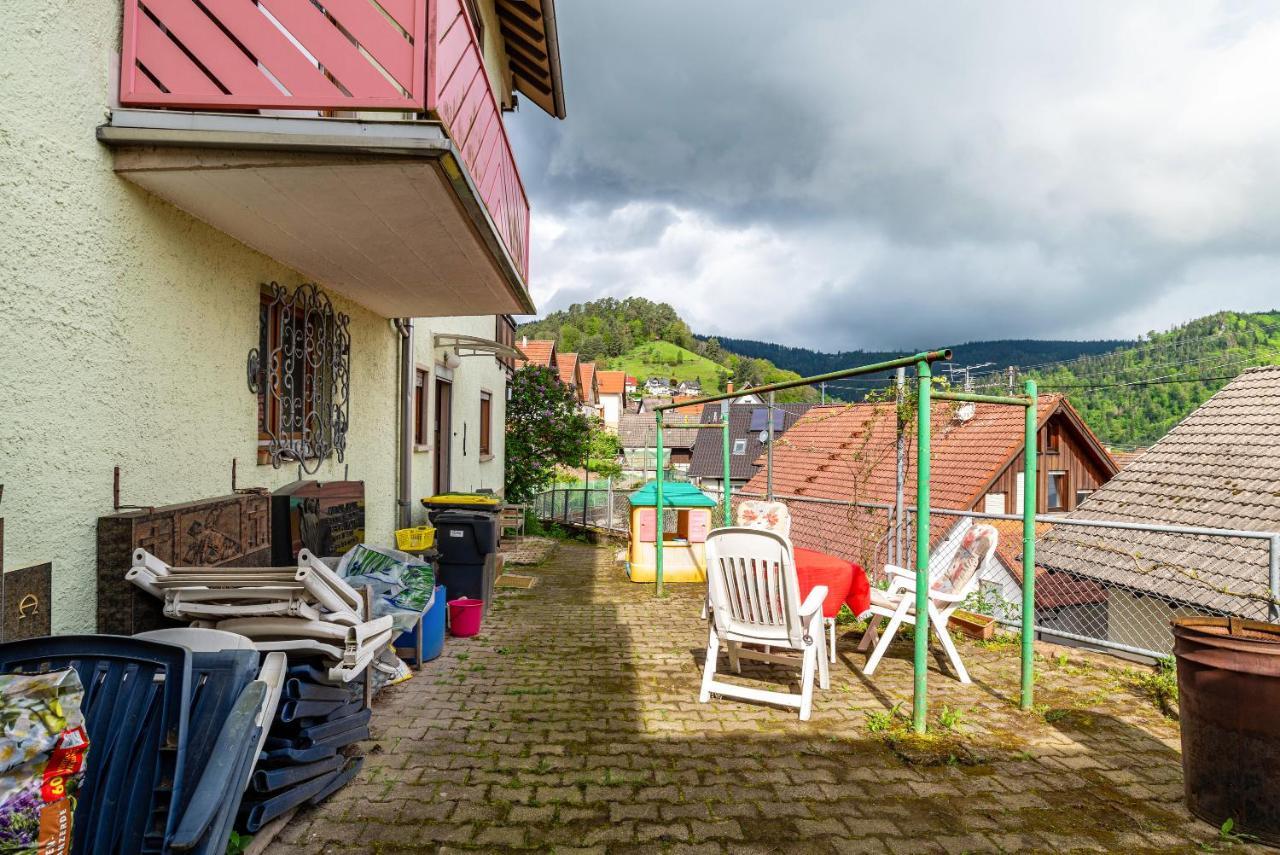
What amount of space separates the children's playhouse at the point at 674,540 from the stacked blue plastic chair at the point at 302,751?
6146 millimetres

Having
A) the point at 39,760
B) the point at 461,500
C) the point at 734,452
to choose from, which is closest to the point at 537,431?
the point at 461,500

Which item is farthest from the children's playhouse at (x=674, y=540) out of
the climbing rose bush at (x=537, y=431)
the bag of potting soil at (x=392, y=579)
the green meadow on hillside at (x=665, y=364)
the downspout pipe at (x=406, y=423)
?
the green meadow on hillside at (x=665, y=364)

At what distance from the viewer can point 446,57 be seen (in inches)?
145

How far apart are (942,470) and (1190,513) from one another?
17.9 feet

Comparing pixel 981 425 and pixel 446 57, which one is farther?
pixel 981 425

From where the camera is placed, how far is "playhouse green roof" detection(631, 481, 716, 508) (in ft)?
29.7

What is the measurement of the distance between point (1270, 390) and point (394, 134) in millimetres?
15718

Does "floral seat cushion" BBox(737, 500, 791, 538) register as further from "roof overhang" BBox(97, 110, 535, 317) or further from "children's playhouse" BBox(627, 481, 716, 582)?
"roof overhang" BBox(97, 110, 535, 317)

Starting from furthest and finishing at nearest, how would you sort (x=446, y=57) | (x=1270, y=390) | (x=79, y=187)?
(x=1270, y=390), (x=446, y=57), (x=79, y=187)

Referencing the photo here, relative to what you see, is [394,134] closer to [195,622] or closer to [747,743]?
[195,622]

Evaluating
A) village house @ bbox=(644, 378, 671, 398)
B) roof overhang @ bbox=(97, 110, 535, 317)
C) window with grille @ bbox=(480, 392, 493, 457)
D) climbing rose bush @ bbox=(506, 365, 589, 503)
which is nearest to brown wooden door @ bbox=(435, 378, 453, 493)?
window with grille @ bbox=(480, 392, 493, 457)

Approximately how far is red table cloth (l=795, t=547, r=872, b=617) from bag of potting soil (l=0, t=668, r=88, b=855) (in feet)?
13.0

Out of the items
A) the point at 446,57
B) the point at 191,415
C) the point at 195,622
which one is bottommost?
the point at 195,622

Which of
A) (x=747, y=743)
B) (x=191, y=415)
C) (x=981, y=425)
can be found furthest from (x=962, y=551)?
(x=981, y=425)
